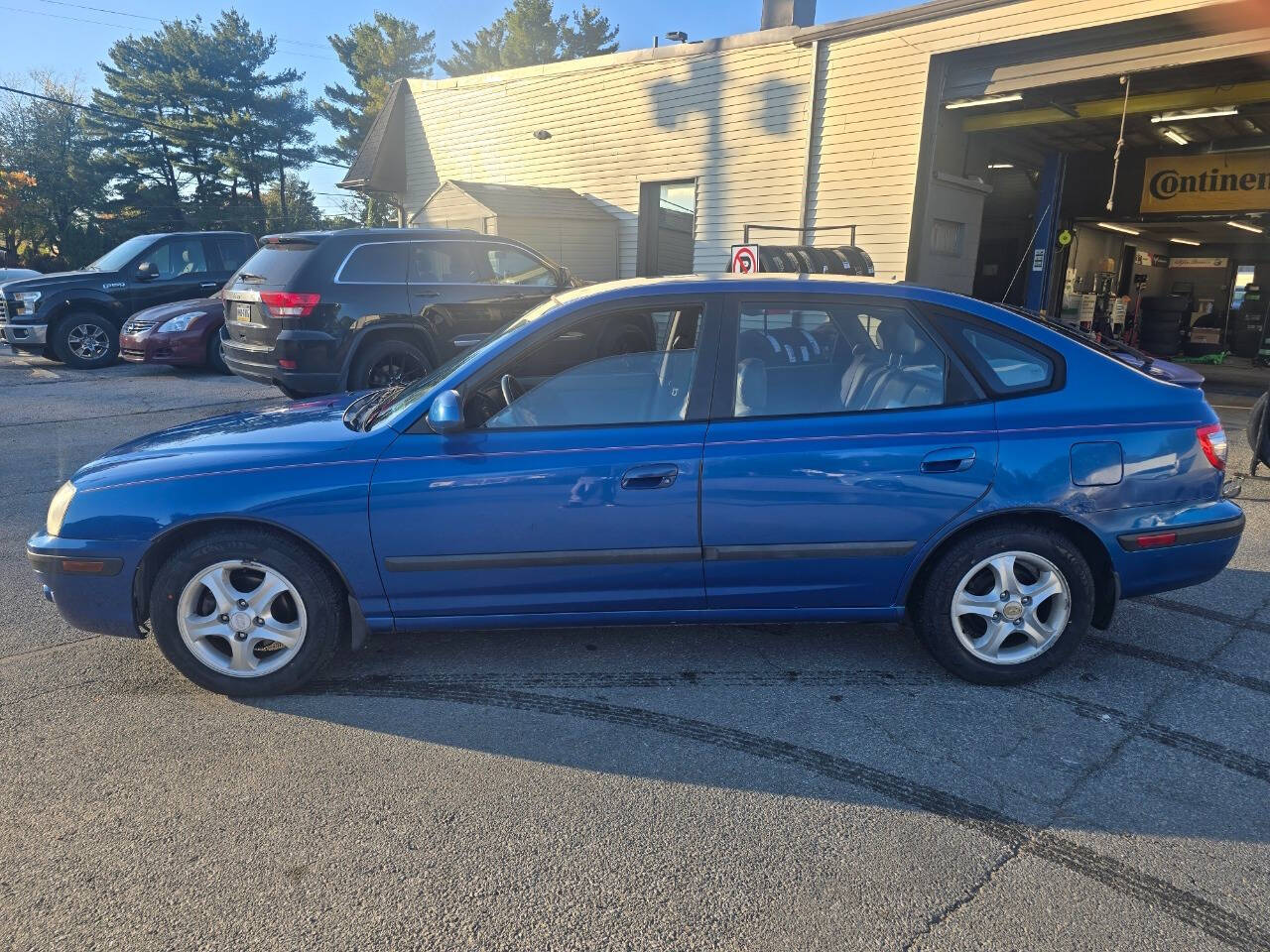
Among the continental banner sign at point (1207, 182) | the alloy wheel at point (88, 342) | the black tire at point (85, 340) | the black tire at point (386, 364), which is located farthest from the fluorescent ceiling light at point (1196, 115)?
the alloy wheel at point (88, 342)

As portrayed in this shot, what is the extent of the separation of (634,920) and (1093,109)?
13.3m

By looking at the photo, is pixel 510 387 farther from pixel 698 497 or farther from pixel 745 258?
pixel 745 258

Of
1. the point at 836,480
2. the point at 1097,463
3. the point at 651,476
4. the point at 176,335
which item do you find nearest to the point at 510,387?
the point at 651,476

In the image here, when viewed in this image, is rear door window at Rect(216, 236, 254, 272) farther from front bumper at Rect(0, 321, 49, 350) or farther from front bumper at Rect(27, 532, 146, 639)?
front bumper at Rect(27, 532, 146, 639)

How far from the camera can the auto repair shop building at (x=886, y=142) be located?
1026 centimetres

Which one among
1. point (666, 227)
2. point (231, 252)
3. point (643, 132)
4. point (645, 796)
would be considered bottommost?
point (645, 796)

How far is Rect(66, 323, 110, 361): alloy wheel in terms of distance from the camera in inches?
465

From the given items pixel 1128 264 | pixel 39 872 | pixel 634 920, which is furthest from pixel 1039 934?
pixel 1128 264

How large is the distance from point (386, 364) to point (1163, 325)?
1962 cm

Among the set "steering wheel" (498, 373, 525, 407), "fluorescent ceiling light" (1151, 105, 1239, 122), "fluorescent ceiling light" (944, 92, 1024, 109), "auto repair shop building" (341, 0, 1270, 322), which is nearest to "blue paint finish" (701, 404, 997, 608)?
"steering wheel" (498, 373, 525, 407)

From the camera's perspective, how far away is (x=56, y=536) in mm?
3045

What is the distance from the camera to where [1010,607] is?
3129 millimetres

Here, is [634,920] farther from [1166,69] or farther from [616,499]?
[1166,69]

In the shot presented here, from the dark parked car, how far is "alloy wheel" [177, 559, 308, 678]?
28.2 feet
